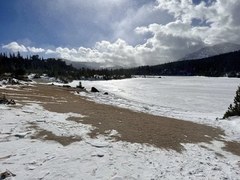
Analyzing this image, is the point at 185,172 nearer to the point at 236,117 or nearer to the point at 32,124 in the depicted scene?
the point at 32,124

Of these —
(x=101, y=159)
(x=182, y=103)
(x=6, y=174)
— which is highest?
(x=6, y=174)

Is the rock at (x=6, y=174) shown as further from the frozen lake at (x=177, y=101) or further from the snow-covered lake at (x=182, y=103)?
the frozen lake at (x=177, y=101)

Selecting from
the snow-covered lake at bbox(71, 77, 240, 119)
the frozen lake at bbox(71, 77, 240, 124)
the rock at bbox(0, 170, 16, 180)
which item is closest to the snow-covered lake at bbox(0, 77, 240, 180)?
the rock at bbox(0, 170, 16, 180)

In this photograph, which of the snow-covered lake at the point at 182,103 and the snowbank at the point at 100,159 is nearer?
the snowbank at the point at 100,159

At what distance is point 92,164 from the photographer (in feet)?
31.3

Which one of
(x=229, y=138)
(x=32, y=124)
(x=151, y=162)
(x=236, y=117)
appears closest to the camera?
(x=151, y=162)

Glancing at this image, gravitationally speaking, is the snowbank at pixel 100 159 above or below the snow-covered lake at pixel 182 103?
above

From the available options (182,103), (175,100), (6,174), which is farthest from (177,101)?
(6,174)

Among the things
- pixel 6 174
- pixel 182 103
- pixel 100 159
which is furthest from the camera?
pixel 182 103

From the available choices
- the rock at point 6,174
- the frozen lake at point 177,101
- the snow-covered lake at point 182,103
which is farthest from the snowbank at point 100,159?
the frozen lake at point 177,101

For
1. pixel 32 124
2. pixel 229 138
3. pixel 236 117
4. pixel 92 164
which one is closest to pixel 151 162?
pixel 92 164

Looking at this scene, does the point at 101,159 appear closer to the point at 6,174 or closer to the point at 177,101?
the point at 6,174

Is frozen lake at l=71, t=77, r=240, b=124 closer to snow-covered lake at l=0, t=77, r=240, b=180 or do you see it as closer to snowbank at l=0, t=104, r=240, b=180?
snow-covered lake at l=0, t=77, r=240, b=180

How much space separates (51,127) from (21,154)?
4.36 metres
